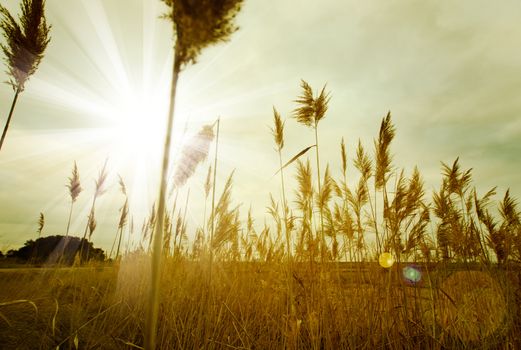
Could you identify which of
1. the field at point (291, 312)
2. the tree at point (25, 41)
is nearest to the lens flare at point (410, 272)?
the field at point (291, 312)

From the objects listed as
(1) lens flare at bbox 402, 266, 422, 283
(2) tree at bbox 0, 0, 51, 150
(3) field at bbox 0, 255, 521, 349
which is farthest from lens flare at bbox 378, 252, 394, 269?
(2) tree at bbox 0, 0, 51, 150

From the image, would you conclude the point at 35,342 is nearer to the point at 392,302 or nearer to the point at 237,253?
the point at 237,253

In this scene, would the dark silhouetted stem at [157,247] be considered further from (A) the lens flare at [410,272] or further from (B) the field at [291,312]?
(A) the lens flare at [410,272]

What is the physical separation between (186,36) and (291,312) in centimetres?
249

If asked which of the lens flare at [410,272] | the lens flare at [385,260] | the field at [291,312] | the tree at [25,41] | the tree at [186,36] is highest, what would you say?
the tree at [25,41]

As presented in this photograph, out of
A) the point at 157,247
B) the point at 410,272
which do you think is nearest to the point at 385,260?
the point at 410,272

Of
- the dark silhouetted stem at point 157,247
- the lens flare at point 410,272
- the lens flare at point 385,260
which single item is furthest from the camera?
the lens flare at point 410,272

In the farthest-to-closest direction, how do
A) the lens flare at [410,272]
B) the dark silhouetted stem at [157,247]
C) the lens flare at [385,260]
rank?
the lens flare at [410,272], the lens flare at [385,260], the dark silhouetted stem at [157,247]

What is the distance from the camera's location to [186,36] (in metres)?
0.69

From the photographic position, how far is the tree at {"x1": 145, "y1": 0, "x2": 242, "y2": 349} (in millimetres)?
589

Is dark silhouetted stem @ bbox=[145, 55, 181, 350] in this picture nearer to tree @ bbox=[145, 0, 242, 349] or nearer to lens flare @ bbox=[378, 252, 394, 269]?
tree @ bbox=[145, 0, 242, 349]

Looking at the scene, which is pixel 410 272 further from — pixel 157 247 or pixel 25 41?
pixel 25 41

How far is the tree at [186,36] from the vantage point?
59 cm

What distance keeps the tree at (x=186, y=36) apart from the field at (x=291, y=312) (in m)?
1.65
